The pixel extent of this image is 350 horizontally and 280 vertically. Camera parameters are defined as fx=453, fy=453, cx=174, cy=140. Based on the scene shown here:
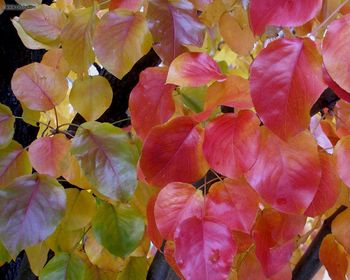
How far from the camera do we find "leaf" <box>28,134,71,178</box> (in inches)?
17.4

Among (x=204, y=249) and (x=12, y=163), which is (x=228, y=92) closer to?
(x=204, y=249)

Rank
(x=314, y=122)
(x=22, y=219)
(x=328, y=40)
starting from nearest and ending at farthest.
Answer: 1. (x=328, y=40)
2. (x=22, y=219)
3. (x=314, y=122)

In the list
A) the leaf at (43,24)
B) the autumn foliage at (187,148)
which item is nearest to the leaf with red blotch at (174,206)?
the autumn foliage at (187,148)

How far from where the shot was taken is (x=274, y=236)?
412mm

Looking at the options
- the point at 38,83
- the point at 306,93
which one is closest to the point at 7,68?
the point at 38,83

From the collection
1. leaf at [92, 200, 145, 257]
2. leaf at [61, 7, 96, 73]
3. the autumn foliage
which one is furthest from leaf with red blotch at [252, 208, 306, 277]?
leaf at [61, 7, 96, 73]

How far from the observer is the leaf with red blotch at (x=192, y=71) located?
36cm

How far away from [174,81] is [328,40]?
0.12 metres

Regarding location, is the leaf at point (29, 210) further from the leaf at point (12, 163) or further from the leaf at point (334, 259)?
the leaf at point (334, 259)

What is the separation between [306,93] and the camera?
1.02 ft

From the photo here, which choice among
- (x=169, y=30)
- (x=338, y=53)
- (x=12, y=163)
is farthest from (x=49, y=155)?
(x=338, y=53)

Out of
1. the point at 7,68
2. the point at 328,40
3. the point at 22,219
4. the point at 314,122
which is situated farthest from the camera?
the point at 7,68

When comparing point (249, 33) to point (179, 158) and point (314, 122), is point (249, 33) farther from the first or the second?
point (179, 158)

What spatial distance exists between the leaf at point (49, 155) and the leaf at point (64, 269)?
0.11 m
